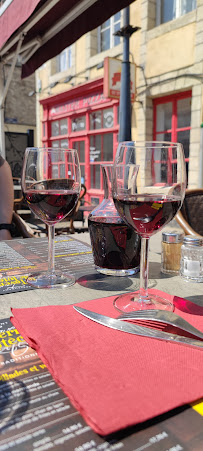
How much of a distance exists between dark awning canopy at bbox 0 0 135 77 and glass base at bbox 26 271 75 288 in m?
2.23

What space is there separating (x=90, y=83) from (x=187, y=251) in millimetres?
7807

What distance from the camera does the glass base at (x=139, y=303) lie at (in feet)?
2.04

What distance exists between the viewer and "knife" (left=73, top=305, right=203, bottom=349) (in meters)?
0.48

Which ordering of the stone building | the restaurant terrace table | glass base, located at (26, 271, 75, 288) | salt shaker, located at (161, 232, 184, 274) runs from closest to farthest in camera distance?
the restaurant terrace table < glass base, located at (26, 271, 75, 288) < salt shaker, located at (161, 232, 184, 274) < the stone building

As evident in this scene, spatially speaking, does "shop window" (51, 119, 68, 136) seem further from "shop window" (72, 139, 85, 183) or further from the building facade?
"shop window" (72, 139, 85, 183)

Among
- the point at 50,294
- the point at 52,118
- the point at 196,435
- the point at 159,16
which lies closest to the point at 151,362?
the point at 196,435

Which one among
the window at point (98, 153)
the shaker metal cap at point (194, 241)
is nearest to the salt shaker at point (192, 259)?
the shaker metal cap at point (194, 241)

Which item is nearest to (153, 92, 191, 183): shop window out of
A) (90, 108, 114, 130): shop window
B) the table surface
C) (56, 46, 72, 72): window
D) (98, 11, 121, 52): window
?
(90, 108, 114, 130): shop window

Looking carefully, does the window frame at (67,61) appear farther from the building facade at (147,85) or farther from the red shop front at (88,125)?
the red shop front at (88,125)

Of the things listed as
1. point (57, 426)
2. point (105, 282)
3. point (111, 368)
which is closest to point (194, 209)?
point (105, 282)

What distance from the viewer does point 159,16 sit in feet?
20.3

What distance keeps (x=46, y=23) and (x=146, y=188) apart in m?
3.11

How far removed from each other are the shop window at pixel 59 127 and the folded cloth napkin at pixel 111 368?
9.49m

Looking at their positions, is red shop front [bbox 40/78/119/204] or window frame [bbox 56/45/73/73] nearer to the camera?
red shop front [bbox 40/78/119/204]
